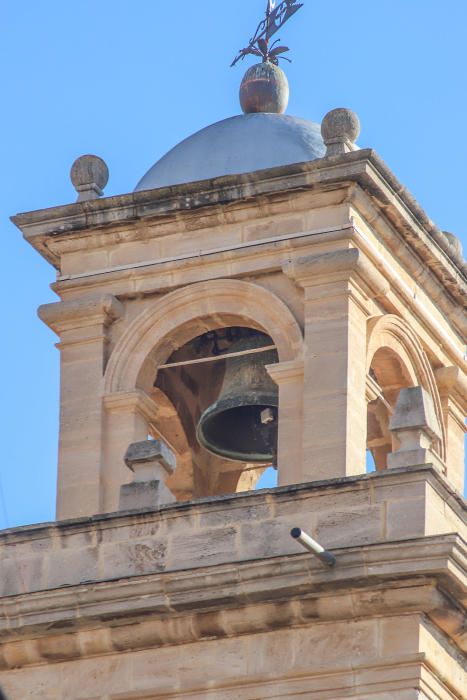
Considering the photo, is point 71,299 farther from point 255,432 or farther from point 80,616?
point 80,616

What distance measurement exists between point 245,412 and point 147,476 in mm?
3088

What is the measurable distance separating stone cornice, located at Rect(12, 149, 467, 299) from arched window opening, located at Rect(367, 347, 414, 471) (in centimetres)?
110

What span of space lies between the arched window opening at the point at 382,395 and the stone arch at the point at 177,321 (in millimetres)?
1362

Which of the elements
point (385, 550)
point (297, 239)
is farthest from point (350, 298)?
point (385, 550)

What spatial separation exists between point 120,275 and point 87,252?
536mm

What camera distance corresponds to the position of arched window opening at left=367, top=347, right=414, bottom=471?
3612 cm

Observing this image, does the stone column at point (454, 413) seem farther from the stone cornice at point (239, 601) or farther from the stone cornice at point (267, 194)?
the stone cornice at point (239, 601)

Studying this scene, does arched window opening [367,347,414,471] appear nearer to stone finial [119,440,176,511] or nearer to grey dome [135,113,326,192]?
grey dome [135,113,326,192]

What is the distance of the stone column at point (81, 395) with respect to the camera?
3497 centimetres

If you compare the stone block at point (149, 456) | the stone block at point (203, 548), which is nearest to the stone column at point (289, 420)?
the stone block at point (149, 456)

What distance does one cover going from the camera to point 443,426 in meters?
36.9

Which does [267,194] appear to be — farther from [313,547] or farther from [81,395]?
Result: [313,547]

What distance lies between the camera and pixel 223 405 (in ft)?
117

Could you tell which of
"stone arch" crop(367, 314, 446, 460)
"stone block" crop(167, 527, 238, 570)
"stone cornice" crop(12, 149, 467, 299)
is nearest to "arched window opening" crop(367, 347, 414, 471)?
"stone arch" crop(367, 314, 446, 460)
